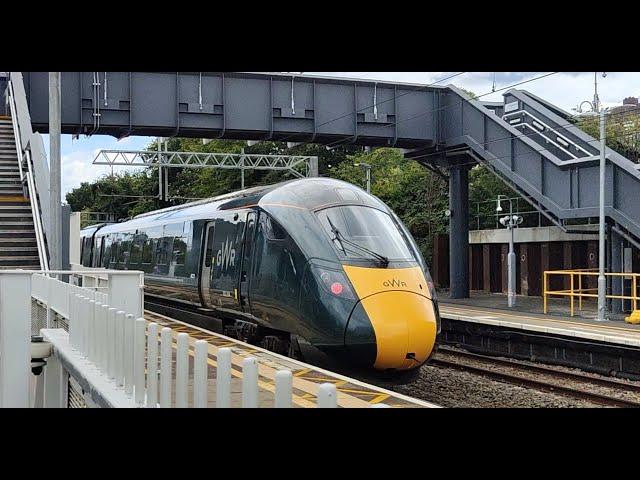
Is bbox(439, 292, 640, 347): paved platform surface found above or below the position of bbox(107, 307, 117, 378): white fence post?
A: below

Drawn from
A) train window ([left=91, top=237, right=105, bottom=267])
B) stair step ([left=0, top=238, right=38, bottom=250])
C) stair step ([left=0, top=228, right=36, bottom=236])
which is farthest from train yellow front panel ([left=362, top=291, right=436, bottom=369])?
train window ([left=91, top=237, right=105, bottom=267])

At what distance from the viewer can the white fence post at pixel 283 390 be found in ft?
11.1

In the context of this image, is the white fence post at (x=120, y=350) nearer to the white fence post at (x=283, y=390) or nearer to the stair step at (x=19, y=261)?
the white fence post at (x=283, y=390)

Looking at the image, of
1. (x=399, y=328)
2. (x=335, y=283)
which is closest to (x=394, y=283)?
(x=399, y=328)

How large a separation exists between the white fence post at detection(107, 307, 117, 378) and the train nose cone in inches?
169

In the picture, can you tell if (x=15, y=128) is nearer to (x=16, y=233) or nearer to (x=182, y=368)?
(x=16, y=233)

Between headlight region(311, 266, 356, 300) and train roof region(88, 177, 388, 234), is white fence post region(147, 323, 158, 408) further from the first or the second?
train roof region(88, 177, 388, 234)

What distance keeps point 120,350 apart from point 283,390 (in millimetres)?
2658

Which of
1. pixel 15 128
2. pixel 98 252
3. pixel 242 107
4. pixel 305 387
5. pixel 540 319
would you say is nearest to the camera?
pixel 305 387

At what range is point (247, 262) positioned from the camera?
12180 mm

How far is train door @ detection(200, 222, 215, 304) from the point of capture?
14.3 m

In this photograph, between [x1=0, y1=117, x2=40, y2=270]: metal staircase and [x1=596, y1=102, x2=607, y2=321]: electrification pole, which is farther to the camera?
[x1=596, y1=102, x2=607, y2=321]: electrification pole
